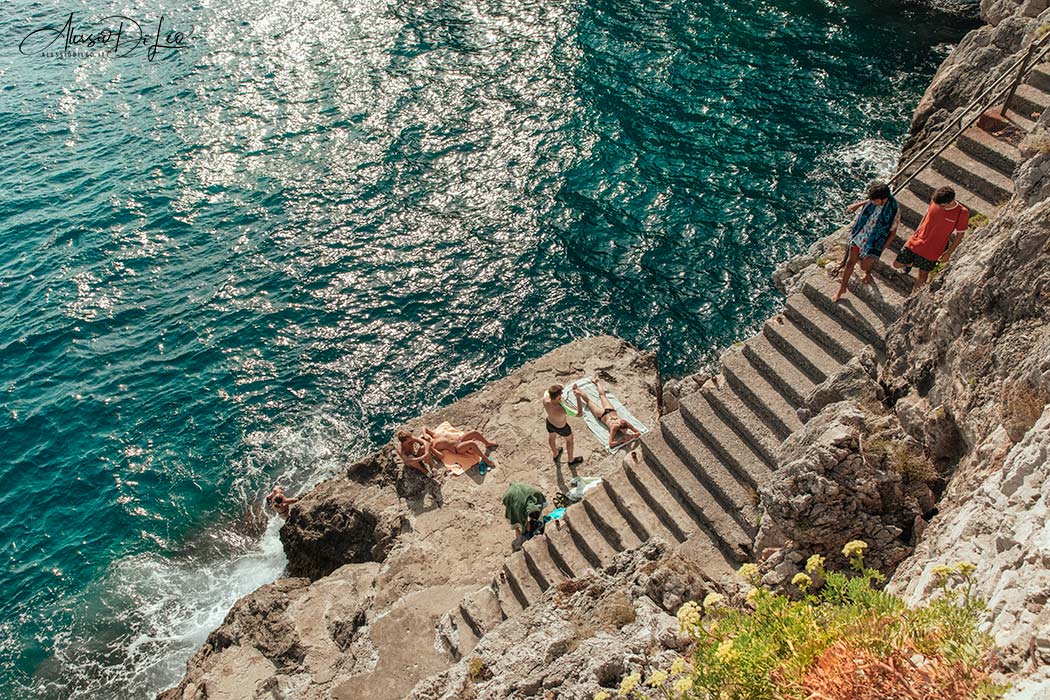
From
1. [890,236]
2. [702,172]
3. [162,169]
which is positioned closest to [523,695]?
[890,236]

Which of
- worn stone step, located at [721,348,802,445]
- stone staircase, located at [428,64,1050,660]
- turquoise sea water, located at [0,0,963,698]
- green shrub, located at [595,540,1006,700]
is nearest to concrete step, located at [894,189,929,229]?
stone staircase, located at [428,64,1050,660]

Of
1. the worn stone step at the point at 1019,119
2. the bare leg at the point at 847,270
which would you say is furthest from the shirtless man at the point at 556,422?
the worn stone step at the point at 1019,119

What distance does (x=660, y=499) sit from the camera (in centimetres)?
1341

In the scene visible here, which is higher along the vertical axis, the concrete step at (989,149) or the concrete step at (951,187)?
the concrete step at (989,149)

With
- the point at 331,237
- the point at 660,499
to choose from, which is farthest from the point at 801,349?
the point at 331,237

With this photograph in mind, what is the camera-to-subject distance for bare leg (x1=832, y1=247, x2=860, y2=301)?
1293 centimetres

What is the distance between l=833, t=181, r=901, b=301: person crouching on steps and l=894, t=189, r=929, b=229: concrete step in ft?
2.95

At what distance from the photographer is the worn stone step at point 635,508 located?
13.1 m

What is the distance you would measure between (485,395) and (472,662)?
9.38 metres

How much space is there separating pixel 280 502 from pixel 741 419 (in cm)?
1288

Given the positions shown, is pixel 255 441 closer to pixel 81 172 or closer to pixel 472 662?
pixel 472 662

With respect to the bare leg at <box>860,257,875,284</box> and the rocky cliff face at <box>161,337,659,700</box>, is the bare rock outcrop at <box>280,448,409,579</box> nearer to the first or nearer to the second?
the rocky cliff face at <box>161,337,659,700</box>

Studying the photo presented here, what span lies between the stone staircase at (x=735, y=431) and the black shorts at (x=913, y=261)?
0.54m

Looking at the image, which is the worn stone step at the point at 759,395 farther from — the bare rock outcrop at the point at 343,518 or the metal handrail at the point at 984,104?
the bare rock outcrop at the point at 343,518
